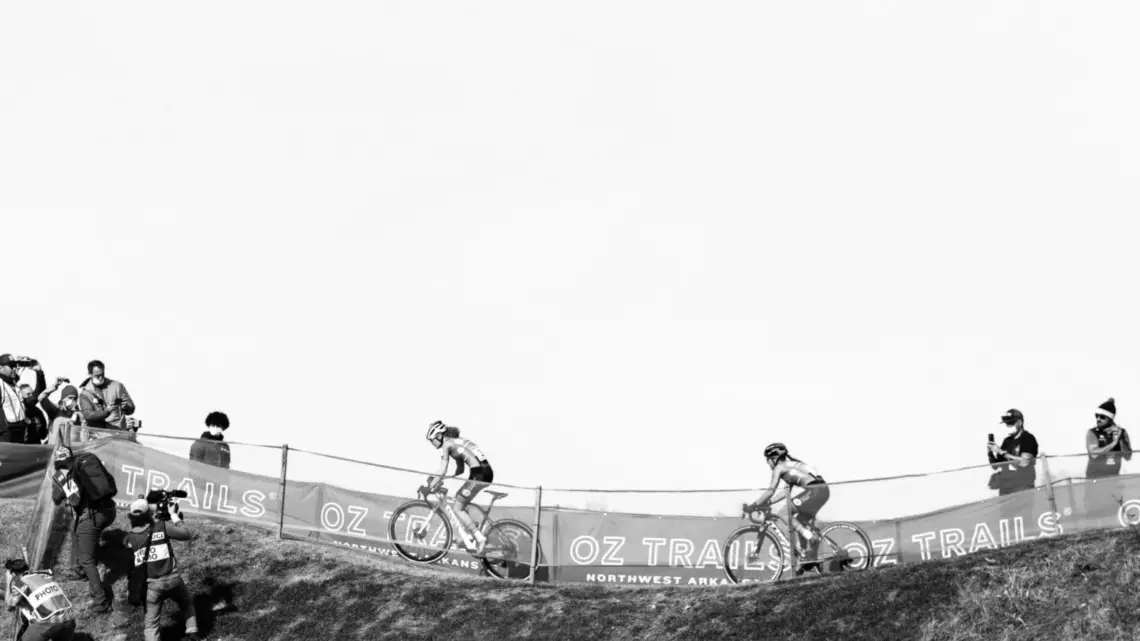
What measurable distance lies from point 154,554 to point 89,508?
219cm

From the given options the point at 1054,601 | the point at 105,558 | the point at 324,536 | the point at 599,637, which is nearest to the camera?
the point at 1054,601

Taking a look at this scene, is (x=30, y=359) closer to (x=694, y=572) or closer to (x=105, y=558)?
(x=105, y=558)

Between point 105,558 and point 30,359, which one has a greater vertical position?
point 30,359

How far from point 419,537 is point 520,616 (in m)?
3.32

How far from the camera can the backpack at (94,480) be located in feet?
69.2

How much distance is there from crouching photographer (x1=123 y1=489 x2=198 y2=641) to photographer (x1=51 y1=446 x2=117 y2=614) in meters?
0.97

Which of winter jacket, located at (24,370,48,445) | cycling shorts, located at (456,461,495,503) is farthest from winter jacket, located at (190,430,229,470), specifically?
cycling shorts, located at (456,461,495,503)

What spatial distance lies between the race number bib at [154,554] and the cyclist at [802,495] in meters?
8.89

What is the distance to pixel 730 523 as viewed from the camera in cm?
2116

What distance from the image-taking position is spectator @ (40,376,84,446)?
2417 centimetres

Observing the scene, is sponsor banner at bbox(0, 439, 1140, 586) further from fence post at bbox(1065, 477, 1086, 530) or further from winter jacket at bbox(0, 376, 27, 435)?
winter jacket at bbox(0, 376, 27, 435)

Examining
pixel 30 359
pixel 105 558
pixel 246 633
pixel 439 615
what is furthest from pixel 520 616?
pixel 30 359

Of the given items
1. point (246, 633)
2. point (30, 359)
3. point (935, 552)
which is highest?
point (30, 359)

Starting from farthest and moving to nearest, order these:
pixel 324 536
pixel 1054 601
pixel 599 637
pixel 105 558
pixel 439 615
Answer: pixel 324 536
pixel 105 558
pixel 439 615
pixel 599 637
pixel 1054 601
